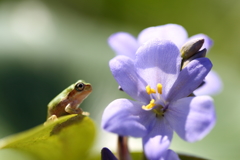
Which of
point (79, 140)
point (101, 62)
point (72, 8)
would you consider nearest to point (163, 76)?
point (79, 140)

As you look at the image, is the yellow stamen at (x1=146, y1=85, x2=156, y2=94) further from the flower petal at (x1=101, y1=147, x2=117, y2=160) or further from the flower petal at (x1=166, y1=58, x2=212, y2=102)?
the flower petal at (x1=101, y1=147, x2=117, y2=160)

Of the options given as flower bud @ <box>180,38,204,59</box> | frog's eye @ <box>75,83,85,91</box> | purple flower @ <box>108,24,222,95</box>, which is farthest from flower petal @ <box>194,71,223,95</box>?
frog's eye @ <box>75,83,85,91</box>

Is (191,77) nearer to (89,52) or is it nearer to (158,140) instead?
(158,140)

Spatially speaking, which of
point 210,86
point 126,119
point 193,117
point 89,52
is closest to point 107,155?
point 126,119

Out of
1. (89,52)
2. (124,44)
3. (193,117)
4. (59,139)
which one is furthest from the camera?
(89,52)

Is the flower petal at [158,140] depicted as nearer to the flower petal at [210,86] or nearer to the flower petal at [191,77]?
the flower petal at [191,77]

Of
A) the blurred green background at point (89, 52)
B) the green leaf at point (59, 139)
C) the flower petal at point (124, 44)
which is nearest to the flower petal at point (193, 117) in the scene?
the green leaf at point (59, 139)
